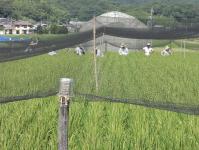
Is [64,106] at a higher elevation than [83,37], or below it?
below

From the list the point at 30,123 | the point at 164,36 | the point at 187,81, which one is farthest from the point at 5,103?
the point at 187,81

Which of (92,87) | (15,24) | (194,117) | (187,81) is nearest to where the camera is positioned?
(194,117)

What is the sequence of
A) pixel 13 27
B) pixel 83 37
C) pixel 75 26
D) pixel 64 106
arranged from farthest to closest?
pixel 13 27
pixel 75 26
pixel 83 37
pixel 64 106

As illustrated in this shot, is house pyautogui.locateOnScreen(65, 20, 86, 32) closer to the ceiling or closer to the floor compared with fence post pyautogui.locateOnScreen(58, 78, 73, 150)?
closer to the ceiling

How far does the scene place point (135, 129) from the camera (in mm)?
3914

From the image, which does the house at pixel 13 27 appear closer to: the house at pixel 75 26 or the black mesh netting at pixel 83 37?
the house at pixel 75 26

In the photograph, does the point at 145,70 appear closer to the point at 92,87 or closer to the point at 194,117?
the point at 92,87

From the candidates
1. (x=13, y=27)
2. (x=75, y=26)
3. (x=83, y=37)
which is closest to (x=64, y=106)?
(x=83, y=37)

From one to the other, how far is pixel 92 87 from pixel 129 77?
2.34 m

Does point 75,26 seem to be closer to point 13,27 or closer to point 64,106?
point 64,106

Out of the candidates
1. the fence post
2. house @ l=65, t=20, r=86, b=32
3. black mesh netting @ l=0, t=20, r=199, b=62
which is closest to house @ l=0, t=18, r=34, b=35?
house @ l=65, t=20, r=86, b=32

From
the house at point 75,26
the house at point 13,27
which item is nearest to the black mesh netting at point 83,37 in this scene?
the house at point 75,26

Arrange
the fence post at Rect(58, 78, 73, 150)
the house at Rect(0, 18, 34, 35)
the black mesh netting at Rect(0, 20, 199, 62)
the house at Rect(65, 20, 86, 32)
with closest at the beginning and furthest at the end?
the fence post at Rect(58, 78, 73, 150), the black mesh netting at Rect(0, 20, 199, 62), the house at Rect(65, 20, 86, 32), the house at Rect(0, 18, 34, 35)

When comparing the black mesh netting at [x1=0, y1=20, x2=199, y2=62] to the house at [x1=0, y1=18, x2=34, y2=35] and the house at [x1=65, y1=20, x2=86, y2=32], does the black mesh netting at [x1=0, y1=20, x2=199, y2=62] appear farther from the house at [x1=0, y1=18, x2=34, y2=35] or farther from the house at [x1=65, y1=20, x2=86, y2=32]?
the house at [x1=0, y1=18, x2=34, y2=35]
